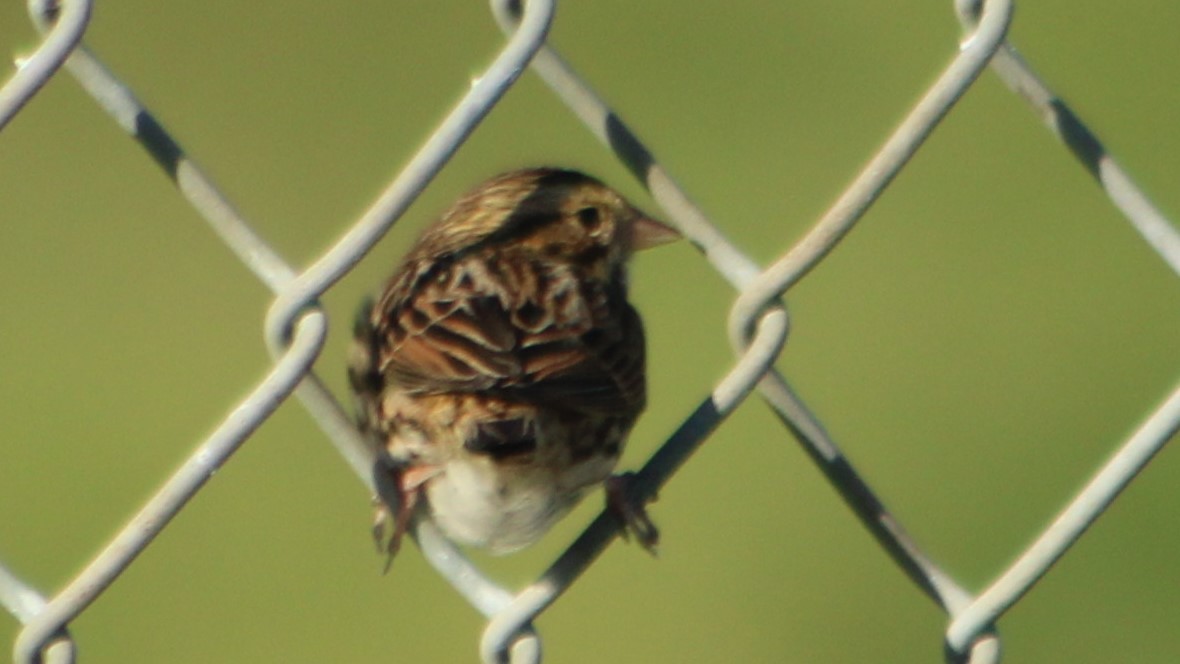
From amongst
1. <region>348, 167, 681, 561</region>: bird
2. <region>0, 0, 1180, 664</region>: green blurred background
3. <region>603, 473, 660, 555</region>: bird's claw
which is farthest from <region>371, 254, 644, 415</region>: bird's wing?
<region>0, 0, 1180, 664</region>: green blurred background

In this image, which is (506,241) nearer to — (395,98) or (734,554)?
(734,554)

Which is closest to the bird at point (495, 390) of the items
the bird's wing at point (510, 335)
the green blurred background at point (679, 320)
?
the bird's wing at point (510, 335)

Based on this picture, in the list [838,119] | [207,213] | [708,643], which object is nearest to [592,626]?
[708,643]

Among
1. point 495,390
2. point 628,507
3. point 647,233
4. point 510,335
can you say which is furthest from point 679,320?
point 628,507

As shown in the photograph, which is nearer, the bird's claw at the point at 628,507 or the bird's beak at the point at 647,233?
the bird's claw at the point at 628,507

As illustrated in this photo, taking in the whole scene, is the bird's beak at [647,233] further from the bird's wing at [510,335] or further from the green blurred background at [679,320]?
the green blurred background at [679,320]

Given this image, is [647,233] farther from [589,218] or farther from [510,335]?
[510,335]
